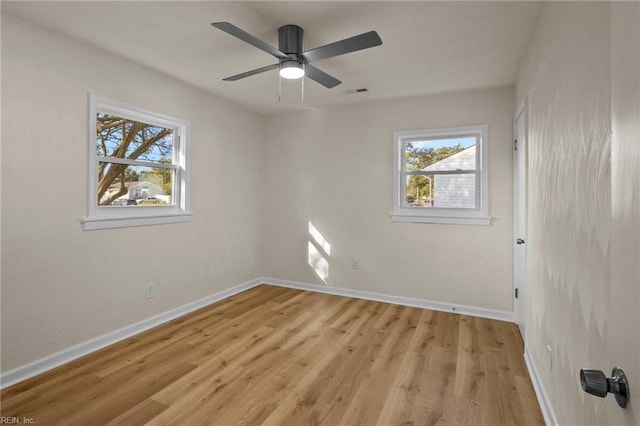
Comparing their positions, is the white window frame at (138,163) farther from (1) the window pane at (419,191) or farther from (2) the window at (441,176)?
(1) the window pane at (419,191)

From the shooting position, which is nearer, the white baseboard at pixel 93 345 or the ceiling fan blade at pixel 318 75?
the white baseboard at pixel 93 345

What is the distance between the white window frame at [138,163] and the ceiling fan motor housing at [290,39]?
1.67 meters

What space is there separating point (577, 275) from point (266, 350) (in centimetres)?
235

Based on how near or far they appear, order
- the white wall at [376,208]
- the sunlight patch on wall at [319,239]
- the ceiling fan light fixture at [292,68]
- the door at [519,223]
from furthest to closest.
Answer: the sunlight patch on wall at [319,239], the white wall at [376,208], the door at [519,223], the ceiling fan light fixture at [292,68]

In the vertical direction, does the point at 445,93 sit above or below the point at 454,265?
above

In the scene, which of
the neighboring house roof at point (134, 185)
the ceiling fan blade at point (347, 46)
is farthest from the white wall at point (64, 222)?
the ceiling fan blade at point (347, 46)

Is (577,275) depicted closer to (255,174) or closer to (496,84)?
(496,84)

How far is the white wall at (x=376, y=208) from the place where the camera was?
3.66 meters

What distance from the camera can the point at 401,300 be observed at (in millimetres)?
4121

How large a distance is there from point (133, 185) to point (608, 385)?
360 cm

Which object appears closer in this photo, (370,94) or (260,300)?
(370,94)

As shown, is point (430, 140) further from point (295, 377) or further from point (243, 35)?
point (295, 377)

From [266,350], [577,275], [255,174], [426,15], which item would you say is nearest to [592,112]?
[577,275]

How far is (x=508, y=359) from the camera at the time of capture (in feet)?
8.89
